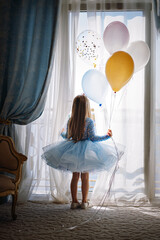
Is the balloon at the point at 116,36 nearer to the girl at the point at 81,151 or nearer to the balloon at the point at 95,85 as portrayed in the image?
the balloon at the point at 95,85

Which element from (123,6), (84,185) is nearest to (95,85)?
(84,185)

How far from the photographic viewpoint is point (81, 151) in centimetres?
259

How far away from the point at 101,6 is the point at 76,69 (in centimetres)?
82

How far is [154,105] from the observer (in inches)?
122

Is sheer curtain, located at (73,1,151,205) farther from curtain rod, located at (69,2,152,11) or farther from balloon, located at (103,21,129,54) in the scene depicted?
balloon, located at (103,21,129,54)

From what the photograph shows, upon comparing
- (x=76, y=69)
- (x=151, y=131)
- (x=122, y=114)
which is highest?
(x=76, y=69)

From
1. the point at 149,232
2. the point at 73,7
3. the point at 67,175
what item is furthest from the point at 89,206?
the point at 73,7

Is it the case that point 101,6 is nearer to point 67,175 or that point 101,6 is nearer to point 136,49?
point 136,49

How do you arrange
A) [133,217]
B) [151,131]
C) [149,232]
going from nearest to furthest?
[149,232], [133,217], [151,131]

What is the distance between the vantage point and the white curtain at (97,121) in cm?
305

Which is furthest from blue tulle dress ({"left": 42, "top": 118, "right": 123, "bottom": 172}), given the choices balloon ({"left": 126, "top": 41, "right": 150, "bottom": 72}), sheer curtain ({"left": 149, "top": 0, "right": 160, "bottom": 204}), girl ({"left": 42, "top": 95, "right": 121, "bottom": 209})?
balloon ({"left": 126, "top": 41, "right": 150, "bottom": 72})

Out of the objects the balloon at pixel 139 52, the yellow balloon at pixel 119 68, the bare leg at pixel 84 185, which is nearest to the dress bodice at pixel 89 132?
the bare leg at pixel 84 185

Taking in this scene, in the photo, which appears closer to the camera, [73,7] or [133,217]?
[133,217]

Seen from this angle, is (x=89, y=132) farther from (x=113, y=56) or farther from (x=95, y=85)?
(x=113, y=56)
